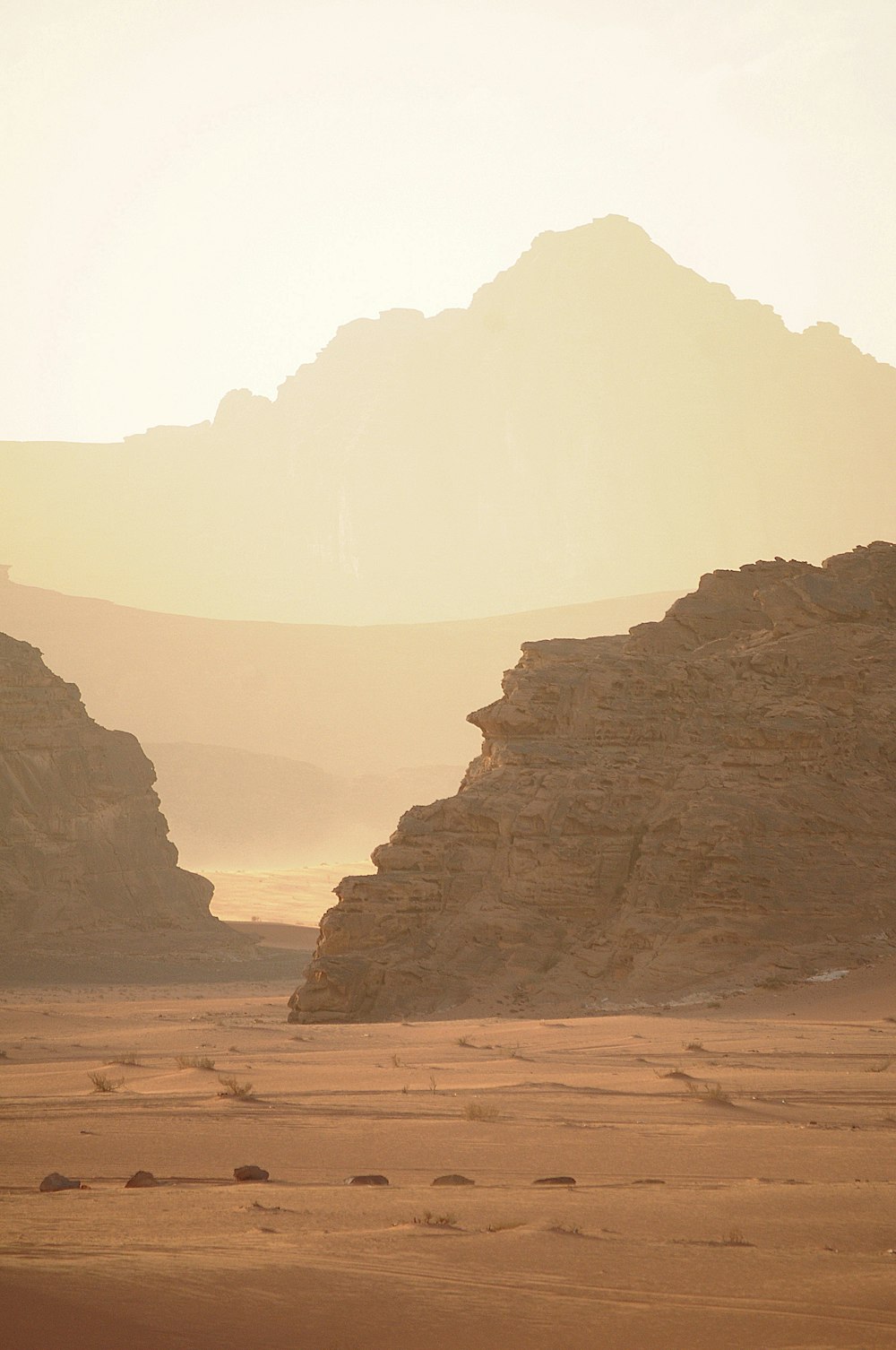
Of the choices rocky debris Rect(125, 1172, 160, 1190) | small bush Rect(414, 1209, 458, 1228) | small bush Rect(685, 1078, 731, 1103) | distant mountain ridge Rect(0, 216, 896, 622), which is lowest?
rocky debris Rect(125, 1172, 160, 1190)

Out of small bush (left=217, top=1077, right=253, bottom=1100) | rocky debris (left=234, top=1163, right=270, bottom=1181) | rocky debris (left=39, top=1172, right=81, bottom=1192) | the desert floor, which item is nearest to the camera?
rocky debris (left=39, top=1172, right=81, bottom=1192)

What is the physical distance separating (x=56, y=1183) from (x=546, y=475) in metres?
125

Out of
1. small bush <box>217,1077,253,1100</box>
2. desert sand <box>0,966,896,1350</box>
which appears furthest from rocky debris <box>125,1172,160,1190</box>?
small bush <box>217,1077,253,1100</box>

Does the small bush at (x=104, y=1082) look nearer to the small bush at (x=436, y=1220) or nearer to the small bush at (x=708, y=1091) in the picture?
the small bush at (x=708, y=1091)

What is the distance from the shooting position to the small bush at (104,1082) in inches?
462

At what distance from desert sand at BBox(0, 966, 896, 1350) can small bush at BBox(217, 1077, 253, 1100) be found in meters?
0.14

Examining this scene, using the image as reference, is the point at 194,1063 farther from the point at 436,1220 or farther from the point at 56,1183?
the point at 436,1220

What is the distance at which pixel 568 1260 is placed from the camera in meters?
5.96

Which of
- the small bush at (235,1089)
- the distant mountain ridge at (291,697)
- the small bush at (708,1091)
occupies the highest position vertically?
→ the distant mountain ridge at (291,697)

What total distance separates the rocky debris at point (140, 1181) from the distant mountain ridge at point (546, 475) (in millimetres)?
117508

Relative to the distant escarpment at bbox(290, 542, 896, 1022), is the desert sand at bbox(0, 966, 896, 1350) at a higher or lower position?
lower

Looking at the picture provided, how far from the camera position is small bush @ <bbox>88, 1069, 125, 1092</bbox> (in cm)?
1173

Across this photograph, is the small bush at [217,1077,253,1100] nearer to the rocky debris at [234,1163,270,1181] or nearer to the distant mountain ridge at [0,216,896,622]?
the rocky debris at [234,1163,270,1181]

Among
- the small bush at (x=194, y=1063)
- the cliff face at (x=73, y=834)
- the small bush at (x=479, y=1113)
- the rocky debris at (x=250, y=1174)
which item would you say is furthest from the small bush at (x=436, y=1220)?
the cliff face at (x=73, y=834)
